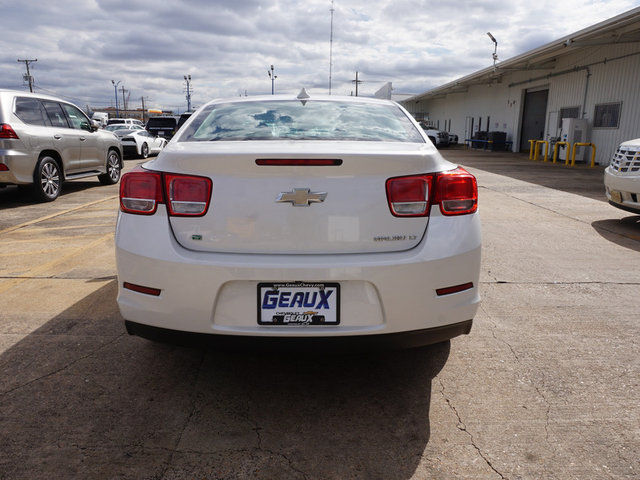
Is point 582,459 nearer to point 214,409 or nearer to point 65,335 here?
point 214,409

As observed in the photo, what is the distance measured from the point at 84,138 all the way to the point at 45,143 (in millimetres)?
1372

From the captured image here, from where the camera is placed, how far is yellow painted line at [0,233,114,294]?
→ 14.4ft

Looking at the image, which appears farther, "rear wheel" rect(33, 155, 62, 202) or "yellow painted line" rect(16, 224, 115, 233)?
"rear wheel" rect(33, 155, 62, 202)

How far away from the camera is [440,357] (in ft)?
10.3

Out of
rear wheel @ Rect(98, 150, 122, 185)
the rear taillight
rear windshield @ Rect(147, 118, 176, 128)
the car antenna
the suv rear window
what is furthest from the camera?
rear windshield @ Rect(147, 118, 176, 128)

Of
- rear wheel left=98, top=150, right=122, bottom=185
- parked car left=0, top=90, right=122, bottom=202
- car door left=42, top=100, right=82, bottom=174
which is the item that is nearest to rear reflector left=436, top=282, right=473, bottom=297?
parked car left=0, top=90, right=122, bottom=202

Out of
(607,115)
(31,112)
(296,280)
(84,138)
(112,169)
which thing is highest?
(607,115)

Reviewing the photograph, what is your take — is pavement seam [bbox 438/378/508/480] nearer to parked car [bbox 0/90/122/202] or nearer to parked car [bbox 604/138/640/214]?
parked car [bbox 604/138/640/214]

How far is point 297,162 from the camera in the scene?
7.53ft

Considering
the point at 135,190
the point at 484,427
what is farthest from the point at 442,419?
the point at 135,190

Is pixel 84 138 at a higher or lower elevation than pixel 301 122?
lower

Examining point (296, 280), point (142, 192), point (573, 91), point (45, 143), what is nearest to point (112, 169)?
point (45, 143)

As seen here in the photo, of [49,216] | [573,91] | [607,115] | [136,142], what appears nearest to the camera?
[49,216]

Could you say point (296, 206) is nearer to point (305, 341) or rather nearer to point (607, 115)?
point (305, 341)
